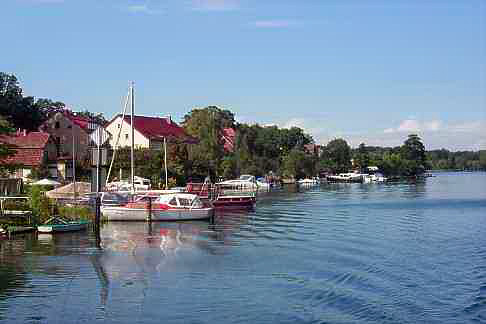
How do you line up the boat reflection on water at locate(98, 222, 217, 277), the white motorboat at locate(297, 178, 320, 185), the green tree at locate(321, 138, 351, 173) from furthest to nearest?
the green tree at locate(321, 138, 351, 173) < the white motorboat at locate(297, 178, 320, 185) < the boat reflection on water at locate(98, 222, 217, 277)

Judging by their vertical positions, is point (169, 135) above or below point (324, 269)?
above

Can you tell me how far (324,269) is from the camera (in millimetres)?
29984

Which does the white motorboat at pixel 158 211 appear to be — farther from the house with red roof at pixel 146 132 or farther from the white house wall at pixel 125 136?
the white house wall at pixel 125 136

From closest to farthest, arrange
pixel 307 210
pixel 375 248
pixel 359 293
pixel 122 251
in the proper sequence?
pixel 359 293 < pixel 122 251 < pixel 375 248 < pixel 307 210

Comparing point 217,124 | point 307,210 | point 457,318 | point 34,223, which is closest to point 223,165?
point 217,124

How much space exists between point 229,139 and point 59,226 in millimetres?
107398

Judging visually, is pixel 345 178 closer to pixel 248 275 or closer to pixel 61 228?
pixel 61 228

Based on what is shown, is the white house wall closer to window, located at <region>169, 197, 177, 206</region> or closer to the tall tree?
window, located at <region>169, 197, 177, 206</region>

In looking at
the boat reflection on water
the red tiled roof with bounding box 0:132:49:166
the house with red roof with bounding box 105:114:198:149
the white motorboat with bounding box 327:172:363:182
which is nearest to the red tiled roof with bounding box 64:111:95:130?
the house with red roof with bounding box 105:114:198:149

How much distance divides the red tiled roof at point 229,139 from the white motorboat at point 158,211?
81.3 m

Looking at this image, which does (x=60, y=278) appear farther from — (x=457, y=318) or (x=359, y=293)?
(x=457, y=318)

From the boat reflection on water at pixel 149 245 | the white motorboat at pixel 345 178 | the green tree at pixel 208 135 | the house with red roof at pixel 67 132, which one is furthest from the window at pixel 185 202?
the white motorboat at pixel 345 178

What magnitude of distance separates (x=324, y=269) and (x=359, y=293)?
507 centimetres

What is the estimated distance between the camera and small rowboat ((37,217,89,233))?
39656 mm
